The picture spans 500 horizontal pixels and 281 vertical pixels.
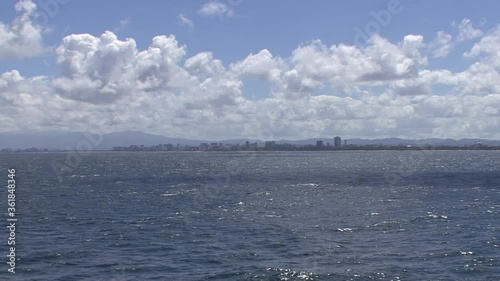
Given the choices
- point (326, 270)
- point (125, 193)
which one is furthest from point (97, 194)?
point (326, 270)

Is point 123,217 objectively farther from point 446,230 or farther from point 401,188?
point 401,188

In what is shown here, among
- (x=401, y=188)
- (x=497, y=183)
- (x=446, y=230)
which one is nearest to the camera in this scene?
(x=446, y=230)

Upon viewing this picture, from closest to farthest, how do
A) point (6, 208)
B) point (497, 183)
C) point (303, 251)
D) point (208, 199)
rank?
point (303, 251)
point (6, 208)
point (208, 199)
point (497, 183)

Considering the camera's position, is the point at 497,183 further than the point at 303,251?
Yes

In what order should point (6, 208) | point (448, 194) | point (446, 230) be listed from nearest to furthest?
point (446, 230) < point (6, 208) < point (448, 194)

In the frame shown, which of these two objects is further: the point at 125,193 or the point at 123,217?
the point at 125,193

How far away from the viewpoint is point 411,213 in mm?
64875

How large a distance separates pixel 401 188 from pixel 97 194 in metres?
49.7

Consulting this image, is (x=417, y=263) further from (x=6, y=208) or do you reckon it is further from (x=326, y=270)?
(x=6, y=208)

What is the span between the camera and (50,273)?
1463 inches

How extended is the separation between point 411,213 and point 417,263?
26.2 m

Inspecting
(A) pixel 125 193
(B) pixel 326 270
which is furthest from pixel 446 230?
(A) pixel 125 193

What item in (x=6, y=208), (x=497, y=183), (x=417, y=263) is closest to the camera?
(x=417, y=263)

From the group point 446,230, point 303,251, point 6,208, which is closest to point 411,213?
point 446,230
